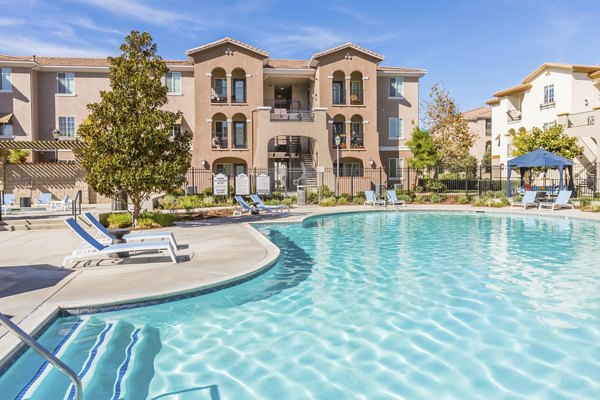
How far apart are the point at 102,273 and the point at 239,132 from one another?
27.4 meters

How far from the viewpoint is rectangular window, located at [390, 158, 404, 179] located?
122 feet

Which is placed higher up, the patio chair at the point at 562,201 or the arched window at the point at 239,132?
the arched window at the point at 239,132

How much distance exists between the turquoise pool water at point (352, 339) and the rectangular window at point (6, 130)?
3033 cm

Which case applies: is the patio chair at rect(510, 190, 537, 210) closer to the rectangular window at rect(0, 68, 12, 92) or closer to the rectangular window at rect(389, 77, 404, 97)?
the rectangular window at rect(389, 77, 404, 97)

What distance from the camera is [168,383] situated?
4.72m

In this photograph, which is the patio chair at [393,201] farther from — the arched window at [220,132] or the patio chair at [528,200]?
the arched window at [220,132]

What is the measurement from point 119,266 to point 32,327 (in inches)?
141

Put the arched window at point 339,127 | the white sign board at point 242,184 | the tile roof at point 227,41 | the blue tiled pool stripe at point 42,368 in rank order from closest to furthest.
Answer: the blue tiled pool stripe at point 42,368 < the white sign board at point 242,184 < the tile roof at point 227,41 < the arched window at point 339,127

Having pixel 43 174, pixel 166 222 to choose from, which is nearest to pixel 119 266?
pixel 166 222

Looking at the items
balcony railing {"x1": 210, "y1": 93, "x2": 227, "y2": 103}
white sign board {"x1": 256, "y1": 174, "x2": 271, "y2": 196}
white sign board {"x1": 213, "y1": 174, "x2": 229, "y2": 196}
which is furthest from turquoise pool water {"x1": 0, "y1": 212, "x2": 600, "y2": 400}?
balcony railing {"x1": 210, "y1": 93, "x2": 227, "y2": 103}

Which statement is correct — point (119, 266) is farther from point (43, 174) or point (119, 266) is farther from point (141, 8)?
point (43, 174)

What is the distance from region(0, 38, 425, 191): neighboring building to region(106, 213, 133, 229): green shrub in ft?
51.3

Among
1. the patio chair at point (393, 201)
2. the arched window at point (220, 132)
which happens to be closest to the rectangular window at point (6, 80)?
the arched window at point (220, 132)

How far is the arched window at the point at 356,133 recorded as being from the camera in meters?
35.4
